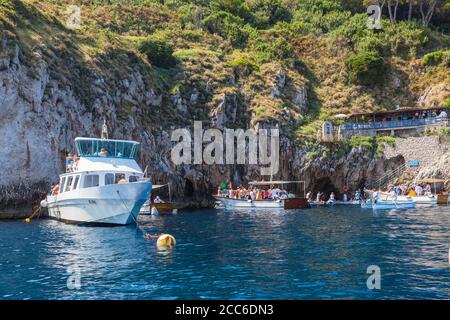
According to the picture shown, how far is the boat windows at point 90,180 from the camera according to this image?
39938 mm

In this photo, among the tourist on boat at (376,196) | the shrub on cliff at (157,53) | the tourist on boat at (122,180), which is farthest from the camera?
the shrub on cliff at (157,53)

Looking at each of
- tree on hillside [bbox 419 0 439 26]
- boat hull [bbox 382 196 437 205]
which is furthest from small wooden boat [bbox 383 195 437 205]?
tree on hillside [bbox 419 0 439 26]

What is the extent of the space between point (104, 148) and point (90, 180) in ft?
12.0

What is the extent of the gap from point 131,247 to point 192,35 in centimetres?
6821

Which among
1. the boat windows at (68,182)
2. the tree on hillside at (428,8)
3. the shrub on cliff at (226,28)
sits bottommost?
the boat windows at (68,182)

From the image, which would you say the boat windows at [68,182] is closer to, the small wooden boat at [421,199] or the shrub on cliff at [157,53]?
the small wooden boat at [421,199]

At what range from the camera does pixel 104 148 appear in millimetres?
42281

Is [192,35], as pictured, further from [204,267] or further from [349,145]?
[204,267]

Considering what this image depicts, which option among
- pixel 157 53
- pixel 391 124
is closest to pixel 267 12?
pixel 157 53

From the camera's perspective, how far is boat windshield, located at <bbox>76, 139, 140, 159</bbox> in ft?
137

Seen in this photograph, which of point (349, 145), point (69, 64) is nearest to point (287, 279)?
point (69, 64)

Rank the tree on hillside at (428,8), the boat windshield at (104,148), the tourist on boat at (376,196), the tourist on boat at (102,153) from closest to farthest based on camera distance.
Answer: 1. the boat windshield at (104,148)
2. the tourist on boat at (102,153)
3. the tourist on boat at (376,196)
4. the tree on hillside at (428,8)

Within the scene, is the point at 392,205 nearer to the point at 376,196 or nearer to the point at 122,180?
the point at 376,196

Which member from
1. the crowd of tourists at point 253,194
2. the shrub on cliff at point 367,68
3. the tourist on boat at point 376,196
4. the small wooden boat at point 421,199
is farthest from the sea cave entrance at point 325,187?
the shrub on cliff at point 367,68
